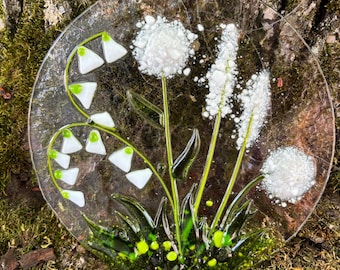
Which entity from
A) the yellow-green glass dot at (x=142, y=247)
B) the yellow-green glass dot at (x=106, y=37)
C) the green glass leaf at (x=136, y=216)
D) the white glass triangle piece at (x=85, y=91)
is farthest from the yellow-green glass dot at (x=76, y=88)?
the yellow-green glass dot at (x=142, y=247)

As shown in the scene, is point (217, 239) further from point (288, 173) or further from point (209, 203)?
point (288, 173)

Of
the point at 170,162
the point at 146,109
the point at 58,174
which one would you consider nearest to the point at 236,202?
the point at 170,162

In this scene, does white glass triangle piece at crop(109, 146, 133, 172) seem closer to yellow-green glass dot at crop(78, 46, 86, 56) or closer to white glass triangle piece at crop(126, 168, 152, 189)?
white glass triangle piece at crop(126, 168, 152, 189)

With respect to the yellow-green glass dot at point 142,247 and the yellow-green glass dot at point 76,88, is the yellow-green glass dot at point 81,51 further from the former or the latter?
the yellow-green glass dot at point 142,247

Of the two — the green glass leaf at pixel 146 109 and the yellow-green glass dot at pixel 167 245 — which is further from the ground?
the green glass leaf at pixel 146 109

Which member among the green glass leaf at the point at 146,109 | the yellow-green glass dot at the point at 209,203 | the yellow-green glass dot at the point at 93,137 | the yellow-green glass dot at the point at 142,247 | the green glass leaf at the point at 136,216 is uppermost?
the green glass leaf at the point at 146,109
